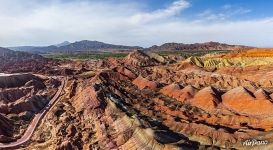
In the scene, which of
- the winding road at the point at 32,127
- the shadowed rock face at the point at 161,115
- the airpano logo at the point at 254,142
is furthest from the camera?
the winding road at the point at 32,127

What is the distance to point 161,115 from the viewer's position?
3194 inches

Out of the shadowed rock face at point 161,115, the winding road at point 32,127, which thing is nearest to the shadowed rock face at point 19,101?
the winding road at point 32,127

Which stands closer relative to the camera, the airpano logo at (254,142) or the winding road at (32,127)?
the airpano logo at (254,142)

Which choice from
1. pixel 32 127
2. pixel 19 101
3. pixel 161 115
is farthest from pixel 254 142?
pixel 19 101

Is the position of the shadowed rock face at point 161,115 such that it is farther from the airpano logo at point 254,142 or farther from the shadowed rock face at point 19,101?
the shadowed rock face at point 19,101

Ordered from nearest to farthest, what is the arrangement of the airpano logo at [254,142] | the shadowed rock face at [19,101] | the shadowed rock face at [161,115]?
the airpano logo at [254,142] < the shadowed rock face at [161,115] < the shadowed rock face at [19,101]

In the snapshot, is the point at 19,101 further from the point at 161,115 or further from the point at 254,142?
the point at 254,142

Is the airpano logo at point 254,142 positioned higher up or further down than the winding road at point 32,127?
higher up

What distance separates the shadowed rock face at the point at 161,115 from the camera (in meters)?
64.1

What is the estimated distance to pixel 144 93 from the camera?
102875 mm

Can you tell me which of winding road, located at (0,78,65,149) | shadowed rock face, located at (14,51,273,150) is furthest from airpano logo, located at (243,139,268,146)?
winding road, located at (0,78,65,149)

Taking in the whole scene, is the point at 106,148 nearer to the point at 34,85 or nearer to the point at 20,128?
the point at 20,128

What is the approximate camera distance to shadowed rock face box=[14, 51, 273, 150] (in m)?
64.1

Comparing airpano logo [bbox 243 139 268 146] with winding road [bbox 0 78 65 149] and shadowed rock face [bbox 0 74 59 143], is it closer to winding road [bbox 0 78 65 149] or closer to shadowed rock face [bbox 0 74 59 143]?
winding road [bbox 0 78 65 149]
